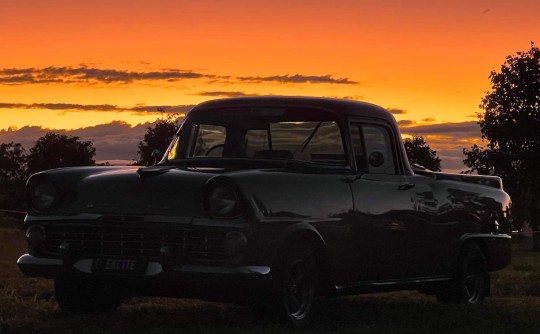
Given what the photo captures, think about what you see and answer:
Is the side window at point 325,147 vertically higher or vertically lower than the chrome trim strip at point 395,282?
higher

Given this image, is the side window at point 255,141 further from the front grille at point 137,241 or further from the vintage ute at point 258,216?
the front grille at point 137,241

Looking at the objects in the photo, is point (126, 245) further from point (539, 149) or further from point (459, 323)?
point (539, 149)

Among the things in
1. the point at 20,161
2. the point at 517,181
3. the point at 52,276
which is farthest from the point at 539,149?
the point at 20,161

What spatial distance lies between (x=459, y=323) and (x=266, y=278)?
6.73ft

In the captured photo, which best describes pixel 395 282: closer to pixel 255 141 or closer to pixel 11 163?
pixel 255 141

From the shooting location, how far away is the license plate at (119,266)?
8.45 m

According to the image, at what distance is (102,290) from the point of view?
9.63 metres

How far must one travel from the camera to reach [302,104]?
10.1m

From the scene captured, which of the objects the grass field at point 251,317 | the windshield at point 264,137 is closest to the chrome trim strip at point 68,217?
the grass field at point 251,317

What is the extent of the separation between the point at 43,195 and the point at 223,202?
1700 mm

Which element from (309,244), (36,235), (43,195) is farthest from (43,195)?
(309,244)

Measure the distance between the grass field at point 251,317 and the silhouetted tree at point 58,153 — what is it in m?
92.8

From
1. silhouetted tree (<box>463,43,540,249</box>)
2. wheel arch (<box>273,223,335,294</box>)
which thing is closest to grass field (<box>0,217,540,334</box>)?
wheel arch (<box>273,223,335,294</box>)

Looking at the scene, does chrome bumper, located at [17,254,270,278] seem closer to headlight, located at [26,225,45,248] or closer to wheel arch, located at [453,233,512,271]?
headlight, located at [26,225,45,248]
